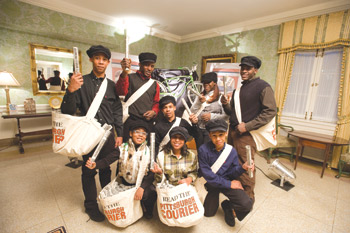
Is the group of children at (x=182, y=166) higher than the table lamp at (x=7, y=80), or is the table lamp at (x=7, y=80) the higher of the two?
the table lamp at (x=7, y=80)

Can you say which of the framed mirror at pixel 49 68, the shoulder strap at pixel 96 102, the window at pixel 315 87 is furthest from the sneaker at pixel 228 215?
the framed mirror at pixel 49 68

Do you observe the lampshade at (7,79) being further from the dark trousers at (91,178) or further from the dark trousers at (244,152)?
the dark trousers at (244,152)

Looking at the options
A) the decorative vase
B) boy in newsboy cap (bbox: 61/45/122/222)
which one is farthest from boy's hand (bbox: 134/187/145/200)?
the decorative vase

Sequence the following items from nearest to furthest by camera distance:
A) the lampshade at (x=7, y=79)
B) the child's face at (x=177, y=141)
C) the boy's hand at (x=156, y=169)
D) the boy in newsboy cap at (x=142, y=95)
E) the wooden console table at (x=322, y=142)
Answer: the boy's hand at (x=156, y=169) → the child's face at (x=177, y=141) → the boy in newsboy cap at (x=142, y=95) → the wooden console table at (x=322, y=142) → the lampshade at (x=7, y=79)

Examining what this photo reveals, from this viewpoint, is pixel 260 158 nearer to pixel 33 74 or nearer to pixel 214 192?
pixel 214 192

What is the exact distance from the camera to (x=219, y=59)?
15.3 ft

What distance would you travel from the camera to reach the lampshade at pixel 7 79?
2.95 meters

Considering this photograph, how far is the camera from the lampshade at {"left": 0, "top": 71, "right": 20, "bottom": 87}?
2945mm

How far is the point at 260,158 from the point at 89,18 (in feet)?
15.9

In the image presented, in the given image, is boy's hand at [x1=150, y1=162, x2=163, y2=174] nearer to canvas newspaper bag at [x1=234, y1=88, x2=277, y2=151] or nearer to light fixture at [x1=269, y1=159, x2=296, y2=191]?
canvas newspaper bag at [x1=234, y1=88, x2=277, y2=151]

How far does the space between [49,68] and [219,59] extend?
4.07 meters

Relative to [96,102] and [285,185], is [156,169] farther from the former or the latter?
[285,185]

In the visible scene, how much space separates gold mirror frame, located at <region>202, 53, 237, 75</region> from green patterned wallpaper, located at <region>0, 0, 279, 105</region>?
0.39ft

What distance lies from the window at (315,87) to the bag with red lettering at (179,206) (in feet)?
10.8
